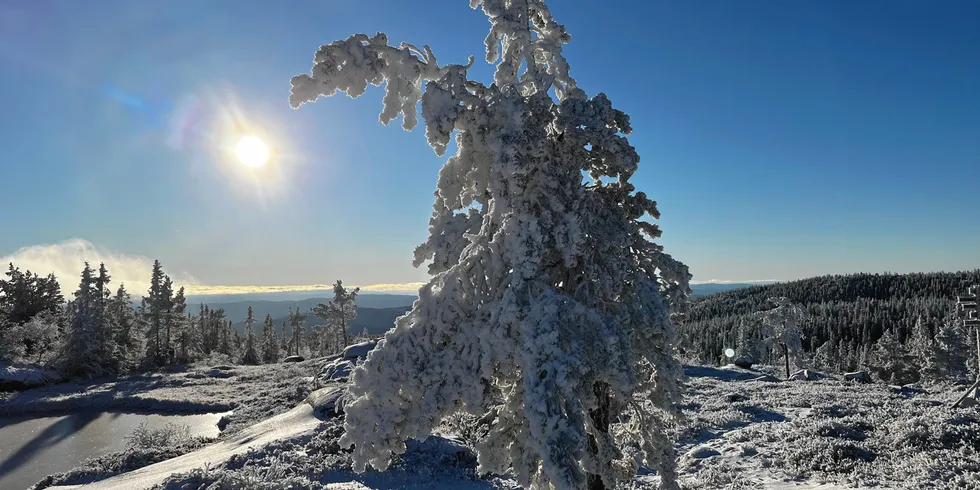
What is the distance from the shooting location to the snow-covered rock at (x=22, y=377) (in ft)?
136

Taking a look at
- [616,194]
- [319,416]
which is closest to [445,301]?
[616,194]

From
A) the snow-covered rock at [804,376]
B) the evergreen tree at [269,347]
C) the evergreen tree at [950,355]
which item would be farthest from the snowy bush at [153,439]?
the evergreen tree at [950,355]

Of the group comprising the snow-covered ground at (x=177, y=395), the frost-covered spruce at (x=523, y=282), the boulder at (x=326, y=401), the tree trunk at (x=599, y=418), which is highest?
the frost-covered spruce at (x=523, y=282)

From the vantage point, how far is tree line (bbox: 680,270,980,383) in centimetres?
5628

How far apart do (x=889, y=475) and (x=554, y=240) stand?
35.7 ft

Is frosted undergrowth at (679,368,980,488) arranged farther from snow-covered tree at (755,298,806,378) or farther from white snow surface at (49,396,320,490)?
snow-covered tree at (755,298,806,378)

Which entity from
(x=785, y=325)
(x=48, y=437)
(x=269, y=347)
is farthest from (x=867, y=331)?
(x=48, y=437)

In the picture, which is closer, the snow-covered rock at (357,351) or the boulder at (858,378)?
the boulder at (858,378)

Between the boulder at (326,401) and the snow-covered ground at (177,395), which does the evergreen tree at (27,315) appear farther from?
the boulder at (326,401)

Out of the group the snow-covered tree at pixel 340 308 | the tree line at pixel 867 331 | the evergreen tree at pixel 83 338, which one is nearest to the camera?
the evergreen tree at pixel 83 338

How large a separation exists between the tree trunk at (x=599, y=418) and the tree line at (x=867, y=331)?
143cm

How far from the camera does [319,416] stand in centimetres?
1998

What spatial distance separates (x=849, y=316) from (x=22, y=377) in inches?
7253

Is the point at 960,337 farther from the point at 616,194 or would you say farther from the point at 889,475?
the point at 616,194
